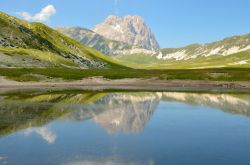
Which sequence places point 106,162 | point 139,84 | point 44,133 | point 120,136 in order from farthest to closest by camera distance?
1. point 139,84
2. point 44,133
3. point 120,136
4. point 106,162

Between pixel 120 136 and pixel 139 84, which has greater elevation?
pixel 139 84

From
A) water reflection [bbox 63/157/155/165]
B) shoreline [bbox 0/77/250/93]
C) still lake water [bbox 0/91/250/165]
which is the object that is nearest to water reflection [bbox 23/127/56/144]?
still lake water [bbox 0/91/250/165]

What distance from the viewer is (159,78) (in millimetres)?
153000

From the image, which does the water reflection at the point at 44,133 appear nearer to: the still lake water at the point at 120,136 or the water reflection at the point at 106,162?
the still lake water at the point at 120,136

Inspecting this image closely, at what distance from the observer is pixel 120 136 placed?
37688 mm

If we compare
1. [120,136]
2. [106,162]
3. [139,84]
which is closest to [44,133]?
[120,136]

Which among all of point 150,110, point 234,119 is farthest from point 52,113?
point 234,119

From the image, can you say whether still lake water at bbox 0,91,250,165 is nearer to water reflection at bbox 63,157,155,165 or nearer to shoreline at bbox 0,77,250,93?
water reflection at bbox 63,157,155,165

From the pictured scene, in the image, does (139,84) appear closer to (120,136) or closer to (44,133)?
(120,136)

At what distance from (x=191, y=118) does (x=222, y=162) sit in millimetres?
25042

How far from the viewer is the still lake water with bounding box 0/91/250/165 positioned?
93.5ft

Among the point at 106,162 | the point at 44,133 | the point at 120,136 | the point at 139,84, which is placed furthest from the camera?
the point at 139,84

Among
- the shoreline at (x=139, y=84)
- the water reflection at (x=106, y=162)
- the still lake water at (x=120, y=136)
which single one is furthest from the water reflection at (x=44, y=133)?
the shoreline at (x=139, y=84)

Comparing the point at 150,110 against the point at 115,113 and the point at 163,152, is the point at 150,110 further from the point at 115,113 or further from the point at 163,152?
the point at 163,152
